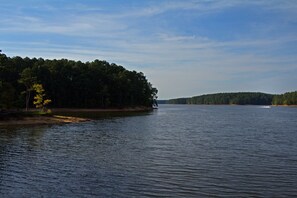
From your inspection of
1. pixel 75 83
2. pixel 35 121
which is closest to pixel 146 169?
pixel 35 121

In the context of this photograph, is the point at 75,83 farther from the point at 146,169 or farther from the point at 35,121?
the point at 146,169

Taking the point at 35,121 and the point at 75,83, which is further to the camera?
the point at 75,83

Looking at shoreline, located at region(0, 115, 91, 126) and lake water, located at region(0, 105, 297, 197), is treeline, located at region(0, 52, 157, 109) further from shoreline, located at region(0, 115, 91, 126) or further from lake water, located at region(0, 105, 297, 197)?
lake water, located at region(0, 105, 297, 197)

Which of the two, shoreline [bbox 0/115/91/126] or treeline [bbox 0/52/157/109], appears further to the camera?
treeline [bbox 0/52/157/109]

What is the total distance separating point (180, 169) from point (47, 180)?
9533 millimetres

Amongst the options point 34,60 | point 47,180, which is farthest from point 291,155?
point 34,60

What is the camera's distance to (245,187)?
2055 centimetres

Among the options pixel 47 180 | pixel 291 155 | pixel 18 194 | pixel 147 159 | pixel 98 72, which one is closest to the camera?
pixel 18 194

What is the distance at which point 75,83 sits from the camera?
460ft

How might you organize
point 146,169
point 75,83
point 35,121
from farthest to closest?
point 75,83 → point 35,121 → point 146,169

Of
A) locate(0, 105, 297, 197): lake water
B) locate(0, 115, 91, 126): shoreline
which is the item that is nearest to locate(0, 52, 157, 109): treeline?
locate(0, 115, 91, 126): shoreline

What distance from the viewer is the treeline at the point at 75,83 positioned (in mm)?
123062

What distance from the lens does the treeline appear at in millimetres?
123062

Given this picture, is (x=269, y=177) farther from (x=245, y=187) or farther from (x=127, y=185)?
(x=127, y=185)
